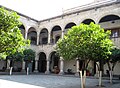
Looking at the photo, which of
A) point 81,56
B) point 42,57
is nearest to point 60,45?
point 81,56

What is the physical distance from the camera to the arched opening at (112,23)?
2244 centimetres

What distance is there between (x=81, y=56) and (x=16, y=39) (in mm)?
4589

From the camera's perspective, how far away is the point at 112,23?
23.0 meters

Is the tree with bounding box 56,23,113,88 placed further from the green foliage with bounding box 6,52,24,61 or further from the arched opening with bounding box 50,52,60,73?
the arched opening with bounding box 50,52,60,73

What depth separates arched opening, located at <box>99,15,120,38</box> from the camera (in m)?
22.4

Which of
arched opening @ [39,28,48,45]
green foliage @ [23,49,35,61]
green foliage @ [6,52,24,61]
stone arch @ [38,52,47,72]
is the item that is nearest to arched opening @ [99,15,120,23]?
green foliage @ [23,49,35,61]

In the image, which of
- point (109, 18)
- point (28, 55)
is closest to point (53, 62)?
point (28, 55)

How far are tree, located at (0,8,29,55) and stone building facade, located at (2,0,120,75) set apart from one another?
40.2ft

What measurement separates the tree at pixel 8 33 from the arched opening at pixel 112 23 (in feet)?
56.2

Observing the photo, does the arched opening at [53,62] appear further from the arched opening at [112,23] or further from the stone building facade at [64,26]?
the arched opening at [112,23]

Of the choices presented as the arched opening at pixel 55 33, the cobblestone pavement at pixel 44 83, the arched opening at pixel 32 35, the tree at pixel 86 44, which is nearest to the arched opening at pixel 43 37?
the arched opening at pixel 32 35

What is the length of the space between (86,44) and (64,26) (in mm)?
15574

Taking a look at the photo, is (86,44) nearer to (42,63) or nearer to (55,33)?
(55,33)

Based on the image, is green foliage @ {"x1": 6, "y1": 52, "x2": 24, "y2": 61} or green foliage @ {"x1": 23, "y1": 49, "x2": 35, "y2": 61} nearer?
green foliage @ {"x1": 6, "y1": 52, "x2": 24, "y2": 61}
